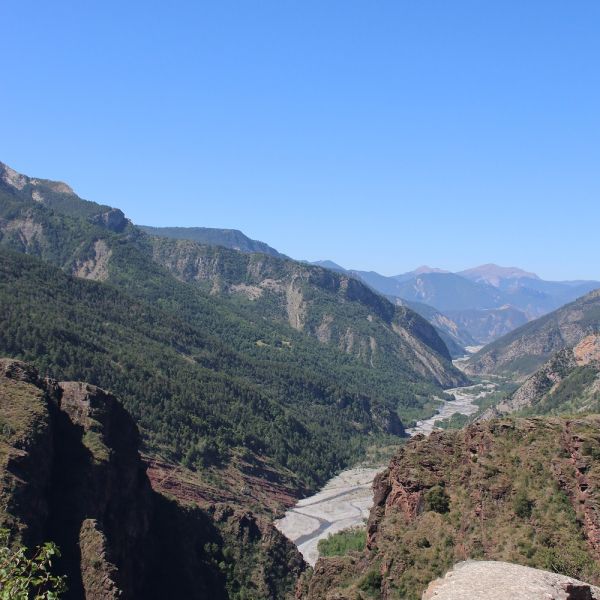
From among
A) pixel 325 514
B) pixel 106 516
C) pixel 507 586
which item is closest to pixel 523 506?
pixel 507 586

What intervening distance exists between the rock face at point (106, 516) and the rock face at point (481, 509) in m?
16.4

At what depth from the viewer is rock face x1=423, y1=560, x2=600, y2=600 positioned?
3759cm

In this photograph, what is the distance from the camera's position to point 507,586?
126 feet

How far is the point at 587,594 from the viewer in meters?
39.5

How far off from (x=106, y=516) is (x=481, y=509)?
142ft

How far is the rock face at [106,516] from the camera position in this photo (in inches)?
2741

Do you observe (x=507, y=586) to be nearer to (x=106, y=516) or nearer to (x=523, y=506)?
(x=523, y=506)

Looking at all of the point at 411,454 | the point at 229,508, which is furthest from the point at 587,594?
the point at 229,508

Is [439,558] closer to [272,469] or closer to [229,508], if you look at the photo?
[229,508]

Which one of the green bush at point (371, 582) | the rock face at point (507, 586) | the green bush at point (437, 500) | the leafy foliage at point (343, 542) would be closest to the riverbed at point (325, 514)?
the leafy foliage at point (343, 542)

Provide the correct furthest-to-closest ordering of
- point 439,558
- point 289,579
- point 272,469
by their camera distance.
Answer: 1. point 272,469
2. point 289,579
3. point 439,558

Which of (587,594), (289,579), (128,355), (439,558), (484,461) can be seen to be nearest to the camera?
(587,594)

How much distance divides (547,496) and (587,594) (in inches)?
1005

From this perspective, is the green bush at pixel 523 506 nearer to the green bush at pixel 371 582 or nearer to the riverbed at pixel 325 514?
the green bush at pixel 371 582
